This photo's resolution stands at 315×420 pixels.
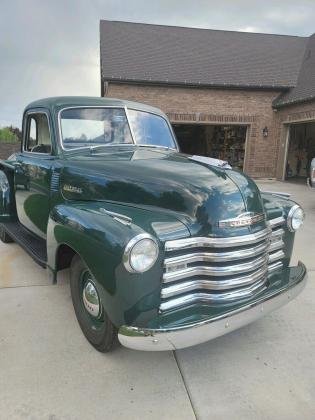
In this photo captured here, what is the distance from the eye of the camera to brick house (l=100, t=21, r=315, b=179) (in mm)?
13609

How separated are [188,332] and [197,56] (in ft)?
49.2

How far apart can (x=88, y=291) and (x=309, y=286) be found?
2.55 meters

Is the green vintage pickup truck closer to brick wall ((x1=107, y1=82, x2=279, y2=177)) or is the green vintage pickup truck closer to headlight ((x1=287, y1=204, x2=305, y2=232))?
headlight ((x1=287, y1=204, x2=305, y2=232))

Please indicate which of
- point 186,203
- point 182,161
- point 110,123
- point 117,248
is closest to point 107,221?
point 117,248

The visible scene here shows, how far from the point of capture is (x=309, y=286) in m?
4.01

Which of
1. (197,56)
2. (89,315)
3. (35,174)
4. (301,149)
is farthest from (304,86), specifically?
(89,315)

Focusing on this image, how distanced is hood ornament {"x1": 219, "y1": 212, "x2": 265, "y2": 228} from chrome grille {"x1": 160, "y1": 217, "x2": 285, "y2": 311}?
0.28ft

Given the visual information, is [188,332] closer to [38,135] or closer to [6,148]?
[38,135]

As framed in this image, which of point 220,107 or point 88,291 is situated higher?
point 220,107

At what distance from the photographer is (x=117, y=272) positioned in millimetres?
2182

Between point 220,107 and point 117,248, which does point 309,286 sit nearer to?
point 117,248

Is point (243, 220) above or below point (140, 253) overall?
above

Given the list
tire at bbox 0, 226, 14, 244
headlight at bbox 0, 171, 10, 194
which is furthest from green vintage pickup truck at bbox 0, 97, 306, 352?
tire at bbox 0, 226, 14, 244

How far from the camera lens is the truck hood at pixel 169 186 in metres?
2.44
